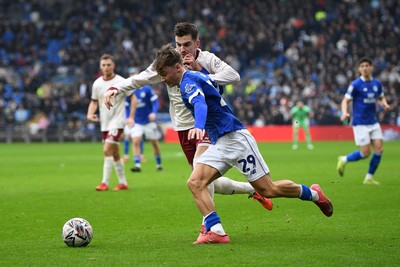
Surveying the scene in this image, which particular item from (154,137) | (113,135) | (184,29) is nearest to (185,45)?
(184,29)

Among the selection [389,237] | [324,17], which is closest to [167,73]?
[389,237]

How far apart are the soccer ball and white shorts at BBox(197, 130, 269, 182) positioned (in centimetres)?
140

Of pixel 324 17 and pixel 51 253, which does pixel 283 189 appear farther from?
pixel 324 17

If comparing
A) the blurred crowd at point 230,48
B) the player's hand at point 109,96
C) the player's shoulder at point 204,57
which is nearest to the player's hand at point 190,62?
the player's shoulder at point 204,57

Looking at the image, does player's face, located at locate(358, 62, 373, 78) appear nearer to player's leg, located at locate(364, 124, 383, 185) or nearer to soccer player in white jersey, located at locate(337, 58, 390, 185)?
soccer player in white jersey, located at locate(337, 58, 390, 185)

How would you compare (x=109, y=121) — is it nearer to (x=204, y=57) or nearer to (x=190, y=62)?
(x=204, y=57)

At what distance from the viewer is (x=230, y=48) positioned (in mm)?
44656

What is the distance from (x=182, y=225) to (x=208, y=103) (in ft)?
7.42

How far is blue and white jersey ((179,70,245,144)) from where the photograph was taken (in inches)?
307

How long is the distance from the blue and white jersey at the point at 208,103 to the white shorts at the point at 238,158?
14cm

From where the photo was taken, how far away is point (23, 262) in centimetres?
715

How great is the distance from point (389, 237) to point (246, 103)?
3330 cm

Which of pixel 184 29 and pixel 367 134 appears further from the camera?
pixel 367 134

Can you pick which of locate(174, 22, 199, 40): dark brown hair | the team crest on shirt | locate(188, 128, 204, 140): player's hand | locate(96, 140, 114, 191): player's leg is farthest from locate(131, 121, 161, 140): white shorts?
locate(188, 128, 204, 140): player's hand
